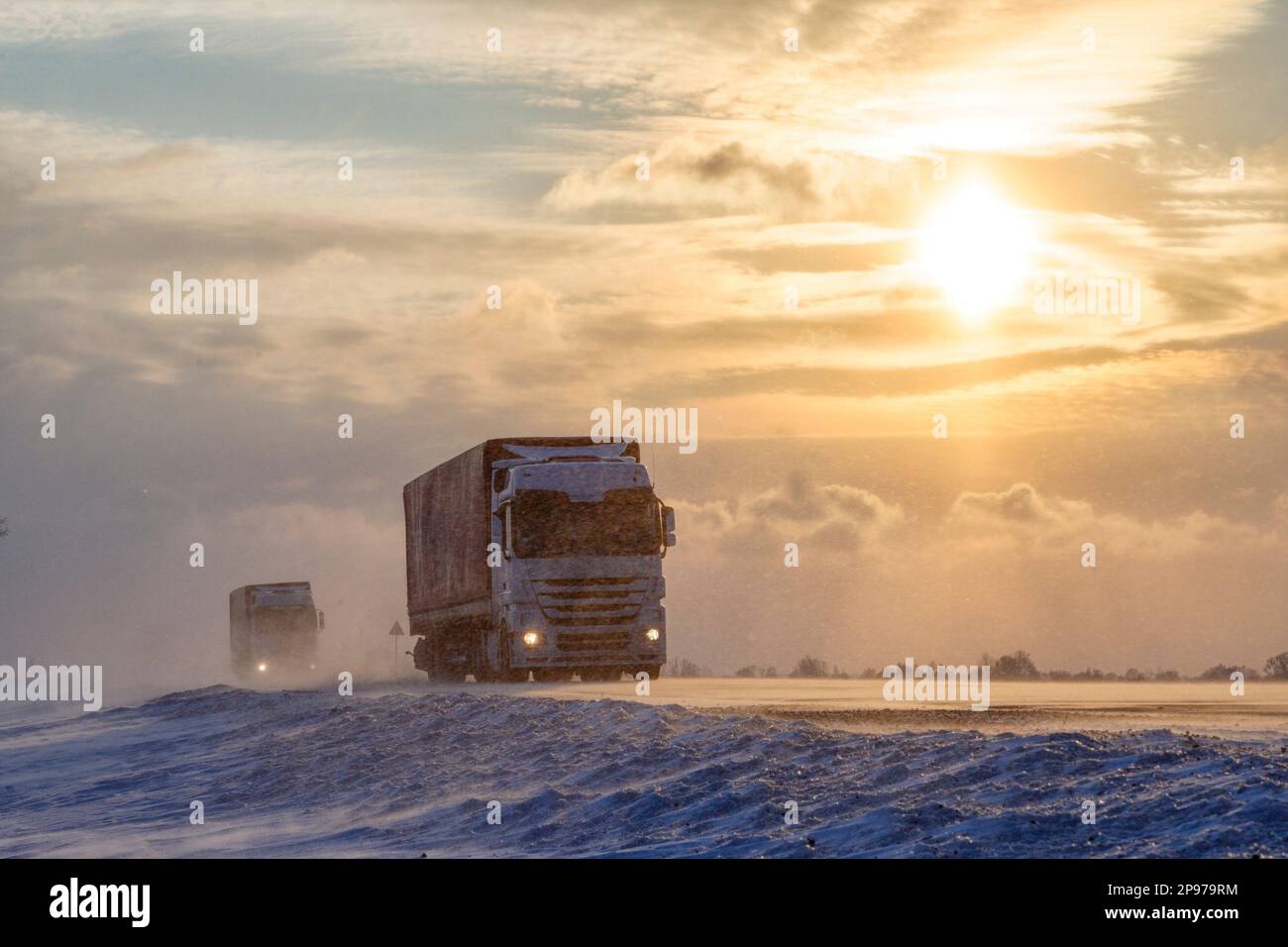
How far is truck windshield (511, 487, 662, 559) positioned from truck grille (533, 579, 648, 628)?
59 centimetres

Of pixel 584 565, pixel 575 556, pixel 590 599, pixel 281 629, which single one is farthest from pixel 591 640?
pixel 281 629

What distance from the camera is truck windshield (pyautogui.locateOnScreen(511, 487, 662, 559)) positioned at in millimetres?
34531

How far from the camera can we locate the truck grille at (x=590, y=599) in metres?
34.7

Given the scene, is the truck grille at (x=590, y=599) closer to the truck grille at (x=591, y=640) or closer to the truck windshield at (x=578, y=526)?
the truck grille at (x=591, y=640)

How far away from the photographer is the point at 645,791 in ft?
60.3

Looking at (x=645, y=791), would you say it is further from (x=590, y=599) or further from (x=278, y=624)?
(x=278, y=624)

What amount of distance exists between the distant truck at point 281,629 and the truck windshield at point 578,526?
26.4 meters

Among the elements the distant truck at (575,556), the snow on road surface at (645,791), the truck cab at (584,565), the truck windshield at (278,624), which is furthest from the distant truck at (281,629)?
the snow on road surface at (645,791)

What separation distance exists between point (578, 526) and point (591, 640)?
7.85 ft

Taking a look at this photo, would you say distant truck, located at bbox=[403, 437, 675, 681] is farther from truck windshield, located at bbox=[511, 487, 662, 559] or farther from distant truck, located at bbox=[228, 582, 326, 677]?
distant truck, located at bbox=[228, 582, 326, 677]

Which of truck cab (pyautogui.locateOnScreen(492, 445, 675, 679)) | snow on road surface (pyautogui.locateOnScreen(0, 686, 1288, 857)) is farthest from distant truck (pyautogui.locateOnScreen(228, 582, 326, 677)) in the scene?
snow on road surface (pyautogui.locateOnScreen(0, 686, 1288, 857))
